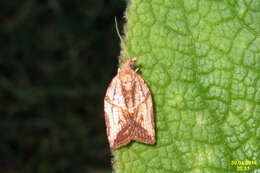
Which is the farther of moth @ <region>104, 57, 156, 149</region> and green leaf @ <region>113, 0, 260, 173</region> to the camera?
moth @ <region>104, 57, 156, 149</region>

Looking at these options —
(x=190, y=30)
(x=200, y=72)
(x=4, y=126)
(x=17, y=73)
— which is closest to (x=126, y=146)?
(x=200, y=72)

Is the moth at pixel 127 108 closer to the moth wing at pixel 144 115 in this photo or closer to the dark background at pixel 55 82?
the moth wing at pixel 144 115

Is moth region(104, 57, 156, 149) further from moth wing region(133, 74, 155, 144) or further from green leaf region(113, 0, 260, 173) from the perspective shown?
green leaf region(113, 0, 260, 173)

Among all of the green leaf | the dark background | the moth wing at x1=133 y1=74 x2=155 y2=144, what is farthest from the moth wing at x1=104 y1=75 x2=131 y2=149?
the dark background

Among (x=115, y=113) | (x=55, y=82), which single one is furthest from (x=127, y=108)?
(x=55, y=82)

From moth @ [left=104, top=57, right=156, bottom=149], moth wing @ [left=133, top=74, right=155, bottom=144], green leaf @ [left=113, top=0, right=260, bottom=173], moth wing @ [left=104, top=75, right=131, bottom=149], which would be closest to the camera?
green leaf @ [left=113, top=0, right=260, bottom=173]

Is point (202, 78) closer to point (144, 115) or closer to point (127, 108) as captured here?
point (144, 115)

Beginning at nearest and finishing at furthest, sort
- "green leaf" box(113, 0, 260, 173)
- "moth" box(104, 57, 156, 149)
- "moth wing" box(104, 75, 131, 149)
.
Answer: "green leaf" box(113, 0, 260, 173) < "moth" box(104, 57, 156, 149) < "moth wing" box(104, 75, 131, 149)
